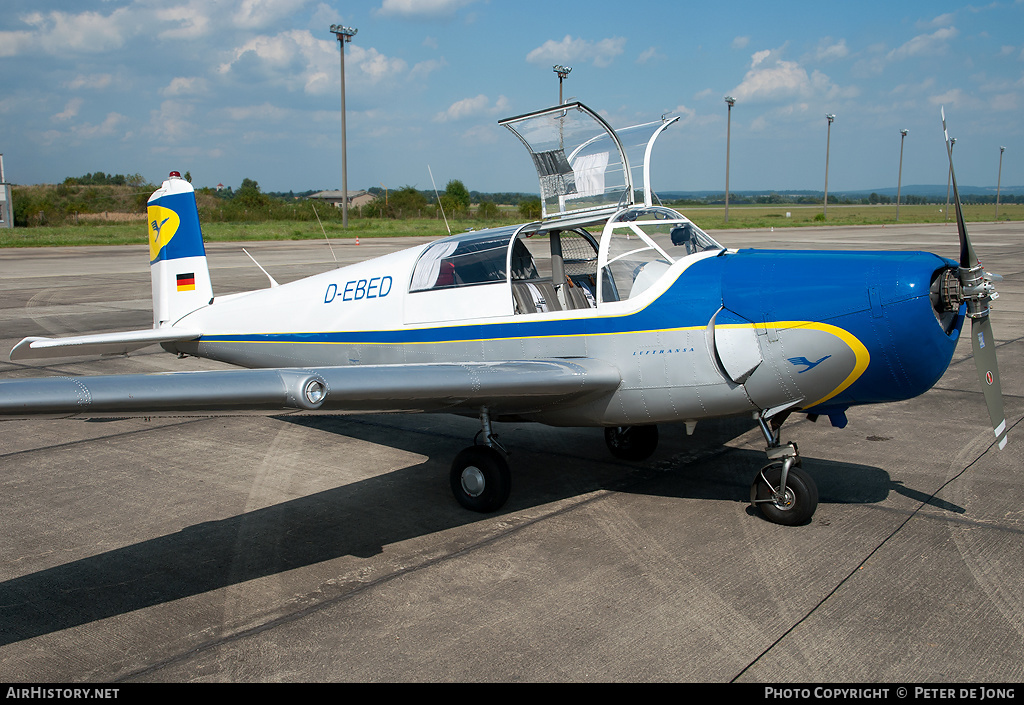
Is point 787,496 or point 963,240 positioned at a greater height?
point 963,240

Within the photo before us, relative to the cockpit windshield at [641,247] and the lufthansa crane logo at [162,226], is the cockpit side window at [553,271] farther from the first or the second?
the lufthansa crane logo at [162,226]

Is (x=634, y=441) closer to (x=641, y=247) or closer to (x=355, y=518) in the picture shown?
(x=641, y=247)

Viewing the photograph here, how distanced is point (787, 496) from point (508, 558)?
2.03 m

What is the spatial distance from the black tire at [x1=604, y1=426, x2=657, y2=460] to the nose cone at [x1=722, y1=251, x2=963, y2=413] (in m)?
1.84

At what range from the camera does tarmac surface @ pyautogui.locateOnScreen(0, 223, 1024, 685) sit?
3.89 metres

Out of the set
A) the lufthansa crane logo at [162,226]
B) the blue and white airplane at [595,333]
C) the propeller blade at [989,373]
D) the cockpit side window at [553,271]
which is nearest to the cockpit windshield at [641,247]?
the blue and white airplane at [595,333]

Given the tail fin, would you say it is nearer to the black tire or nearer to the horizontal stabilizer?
the horizontal stabilizer

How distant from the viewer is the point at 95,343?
7402 millimetres

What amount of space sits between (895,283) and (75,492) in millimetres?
6399

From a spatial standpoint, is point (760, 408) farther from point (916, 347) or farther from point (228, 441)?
point (228, 441)

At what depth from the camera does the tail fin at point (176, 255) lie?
28.1 ft

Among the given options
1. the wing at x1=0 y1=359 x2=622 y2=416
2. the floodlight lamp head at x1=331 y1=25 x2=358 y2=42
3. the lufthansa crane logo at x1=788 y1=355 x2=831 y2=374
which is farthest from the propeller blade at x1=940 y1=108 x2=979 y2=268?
the floodlight lamp head at x1=331 y1=25 x2=358 y2=42

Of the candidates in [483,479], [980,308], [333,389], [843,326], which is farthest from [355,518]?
[980,308]
